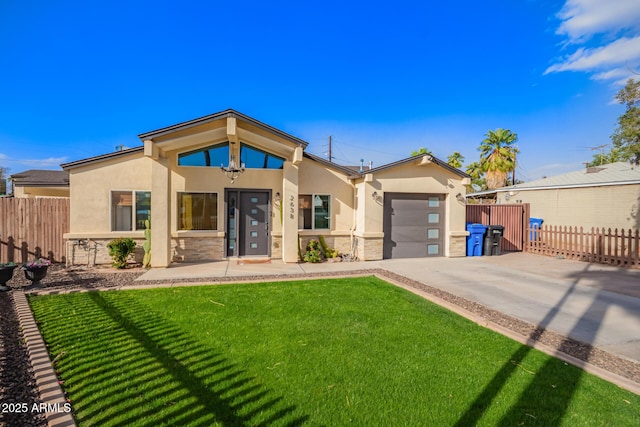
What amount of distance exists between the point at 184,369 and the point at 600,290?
28.4 ft

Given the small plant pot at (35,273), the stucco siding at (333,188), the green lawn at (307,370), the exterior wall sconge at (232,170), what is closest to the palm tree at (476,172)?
the stucco siding at (333,188)

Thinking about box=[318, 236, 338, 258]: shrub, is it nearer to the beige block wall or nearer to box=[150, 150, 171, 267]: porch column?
box=[150, 150, 171, 267]: porch column

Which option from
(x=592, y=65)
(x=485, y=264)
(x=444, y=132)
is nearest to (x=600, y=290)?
(x=485, y=264)

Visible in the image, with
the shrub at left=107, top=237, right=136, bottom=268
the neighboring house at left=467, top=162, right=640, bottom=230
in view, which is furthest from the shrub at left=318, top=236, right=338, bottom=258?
the neighboring house at left=467, top=162, right=640, bottom=230

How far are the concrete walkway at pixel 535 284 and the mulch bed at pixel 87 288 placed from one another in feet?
0.93

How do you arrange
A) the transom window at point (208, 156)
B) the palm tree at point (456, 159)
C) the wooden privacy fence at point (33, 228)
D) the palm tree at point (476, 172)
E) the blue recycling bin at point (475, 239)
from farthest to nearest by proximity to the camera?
the palm tree at point (456, 159) < the palm tree at point (476, 172) < the blue recycling bin at point (475, 239) < the transom window at point (208, 156) < the wooden privacy fence at point (33, 228)

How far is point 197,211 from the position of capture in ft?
34.2

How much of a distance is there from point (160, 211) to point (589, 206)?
745 inches

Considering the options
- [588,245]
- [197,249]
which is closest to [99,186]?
[197,249]

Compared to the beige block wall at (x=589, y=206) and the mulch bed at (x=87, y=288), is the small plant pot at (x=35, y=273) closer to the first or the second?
the mulch bed at (x=87, y=288)

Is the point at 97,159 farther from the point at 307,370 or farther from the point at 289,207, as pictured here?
the point at 307,370

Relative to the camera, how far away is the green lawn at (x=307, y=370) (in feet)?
8.67

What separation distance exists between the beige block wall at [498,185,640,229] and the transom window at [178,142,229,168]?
17036 millimetres

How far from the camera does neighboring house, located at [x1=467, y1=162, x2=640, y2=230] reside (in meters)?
13.6
